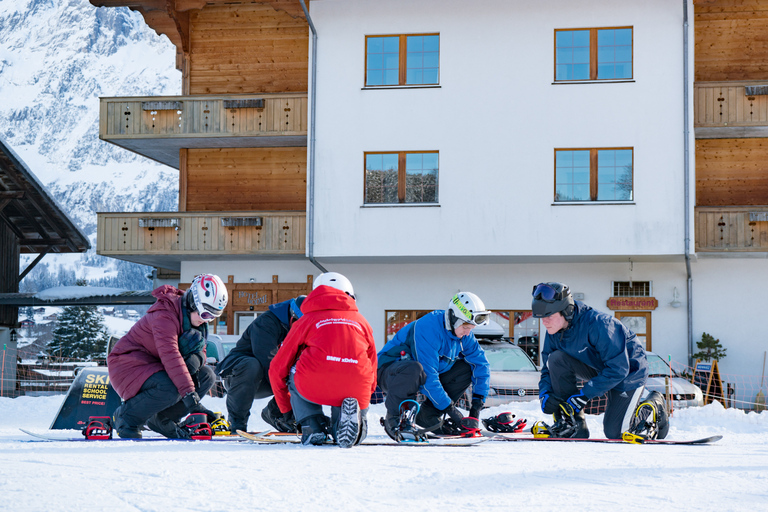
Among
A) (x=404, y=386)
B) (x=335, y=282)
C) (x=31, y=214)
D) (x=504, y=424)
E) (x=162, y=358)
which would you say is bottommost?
(x=504, y=424)

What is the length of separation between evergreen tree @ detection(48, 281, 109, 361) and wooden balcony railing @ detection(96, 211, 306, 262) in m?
28.2

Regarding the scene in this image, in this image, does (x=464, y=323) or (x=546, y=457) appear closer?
(x=546, y=457)

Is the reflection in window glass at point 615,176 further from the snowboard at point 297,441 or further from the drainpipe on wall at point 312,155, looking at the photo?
the snowboard at point 297,441

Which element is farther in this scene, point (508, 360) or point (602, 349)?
point (508, 360)

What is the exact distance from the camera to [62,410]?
29.5 feet

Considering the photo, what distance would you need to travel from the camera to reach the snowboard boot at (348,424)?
243 inches

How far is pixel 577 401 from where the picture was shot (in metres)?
7.68

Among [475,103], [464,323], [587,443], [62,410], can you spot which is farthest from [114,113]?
[587,443]

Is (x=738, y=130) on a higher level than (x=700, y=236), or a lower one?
higher

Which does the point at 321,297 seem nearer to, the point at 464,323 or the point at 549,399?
the point at 464,323

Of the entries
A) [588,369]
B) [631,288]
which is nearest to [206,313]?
[588,369]

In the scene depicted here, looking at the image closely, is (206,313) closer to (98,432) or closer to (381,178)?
(98,432)

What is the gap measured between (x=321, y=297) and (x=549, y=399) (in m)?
2.81

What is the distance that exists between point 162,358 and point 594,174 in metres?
13.8
